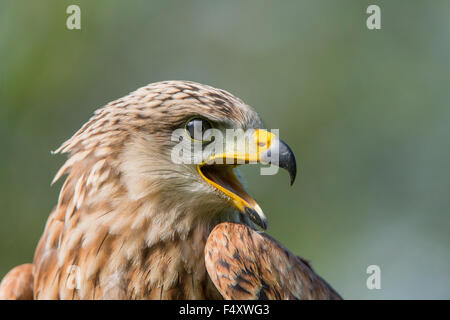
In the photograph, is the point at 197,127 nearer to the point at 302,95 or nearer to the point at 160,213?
the point at 160,213

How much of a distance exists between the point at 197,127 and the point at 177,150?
6.5 inches

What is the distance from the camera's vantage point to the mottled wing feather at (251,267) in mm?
2562

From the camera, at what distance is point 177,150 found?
2.75 metres

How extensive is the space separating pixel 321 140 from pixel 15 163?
16.9 feet

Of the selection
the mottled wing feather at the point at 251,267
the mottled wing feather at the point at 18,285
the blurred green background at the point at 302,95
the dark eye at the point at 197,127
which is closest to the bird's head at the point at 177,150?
the dark eye at the point at 197,127

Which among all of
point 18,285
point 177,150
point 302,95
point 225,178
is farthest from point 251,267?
point 302,95

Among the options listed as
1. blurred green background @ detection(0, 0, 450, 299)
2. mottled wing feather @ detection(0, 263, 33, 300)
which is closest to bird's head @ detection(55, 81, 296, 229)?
mottled wing feather @ detection(0, 263, 33, 300)

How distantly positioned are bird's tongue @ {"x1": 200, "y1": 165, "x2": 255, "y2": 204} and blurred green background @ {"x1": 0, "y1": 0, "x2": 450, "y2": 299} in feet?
16.5

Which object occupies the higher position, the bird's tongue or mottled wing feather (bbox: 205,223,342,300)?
the bird's tongue

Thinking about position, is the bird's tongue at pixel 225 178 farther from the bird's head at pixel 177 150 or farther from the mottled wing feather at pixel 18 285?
the mottled wing feather at pixel 18 285

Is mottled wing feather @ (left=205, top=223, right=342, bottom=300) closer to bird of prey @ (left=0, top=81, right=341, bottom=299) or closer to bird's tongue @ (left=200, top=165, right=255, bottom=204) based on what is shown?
bird of prey @ (left=0, top=81, right=341, bottom=299)

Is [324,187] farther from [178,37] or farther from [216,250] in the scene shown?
[216,250]

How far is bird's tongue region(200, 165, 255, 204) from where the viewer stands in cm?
282
